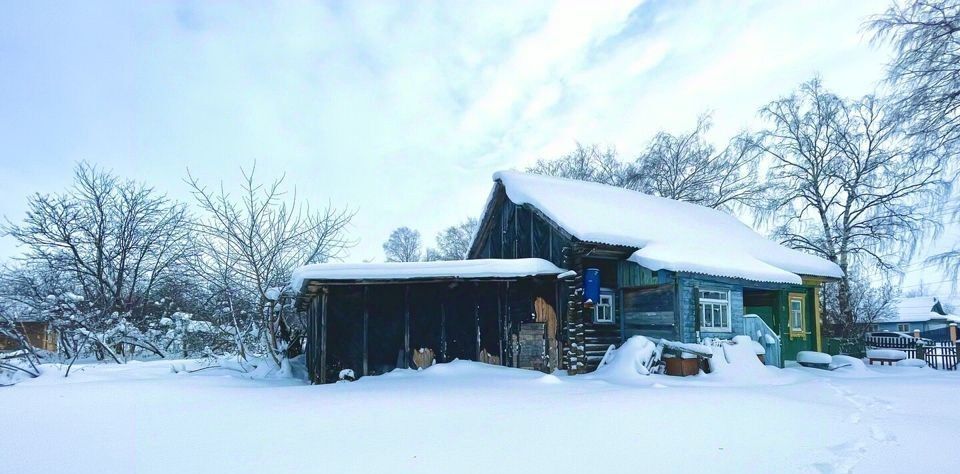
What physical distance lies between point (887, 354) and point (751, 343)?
769 centimetres

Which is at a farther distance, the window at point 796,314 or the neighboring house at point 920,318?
the neighboring house at point 920,318

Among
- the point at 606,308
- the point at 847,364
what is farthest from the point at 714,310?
the point at 847,364

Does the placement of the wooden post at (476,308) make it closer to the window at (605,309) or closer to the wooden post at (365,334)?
the wooden post at (365,334)

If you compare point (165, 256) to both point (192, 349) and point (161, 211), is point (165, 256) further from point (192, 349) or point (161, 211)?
point (192, 349)

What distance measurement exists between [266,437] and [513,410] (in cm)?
329

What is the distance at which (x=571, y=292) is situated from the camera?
13.4m

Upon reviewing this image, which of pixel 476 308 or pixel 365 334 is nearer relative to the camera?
pixel 365 334

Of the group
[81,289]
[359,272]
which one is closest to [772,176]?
[359,272]

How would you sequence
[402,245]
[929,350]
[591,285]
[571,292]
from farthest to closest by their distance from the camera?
[402,245] < [929,350] < [571,292] < [591,285]

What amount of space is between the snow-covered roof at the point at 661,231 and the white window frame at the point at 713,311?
32.8 inches

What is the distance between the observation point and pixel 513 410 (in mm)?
7344

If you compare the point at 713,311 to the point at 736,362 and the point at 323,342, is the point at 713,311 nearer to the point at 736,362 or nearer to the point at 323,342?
the point at 736,362

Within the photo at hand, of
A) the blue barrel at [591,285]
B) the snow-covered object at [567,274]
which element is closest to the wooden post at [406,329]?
the snow-covered object at [567,274]

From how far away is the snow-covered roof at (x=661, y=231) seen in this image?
1330 centimetres
